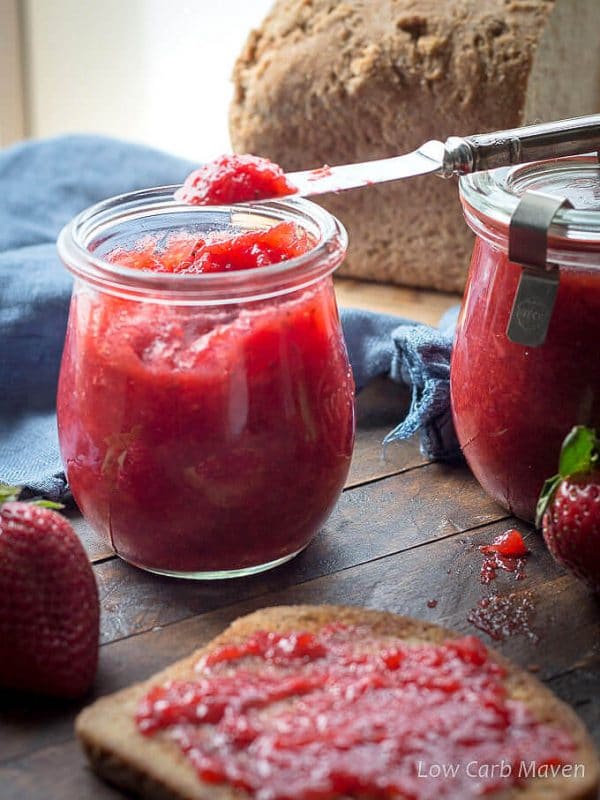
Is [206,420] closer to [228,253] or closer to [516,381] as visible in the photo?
[228,253]

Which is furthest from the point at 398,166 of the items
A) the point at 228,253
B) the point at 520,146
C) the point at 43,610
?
the point at 43,610

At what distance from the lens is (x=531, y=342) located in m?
1.54

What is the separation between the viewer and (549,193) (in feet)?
5.42

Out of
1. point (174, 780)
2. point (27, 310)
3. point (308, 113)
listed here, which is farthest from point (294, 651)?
point (308, 113)

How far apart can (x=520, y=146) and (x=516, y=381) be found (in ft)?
1.10

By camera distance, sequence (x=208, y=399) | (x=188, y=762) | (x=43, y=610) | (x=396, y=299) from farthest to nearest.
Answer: (x=396, y=299)
(x=208, y=399)
(x=43, y=610)
(x=188, y=762)

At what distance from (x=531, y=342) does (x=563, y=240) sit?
0.14 metres

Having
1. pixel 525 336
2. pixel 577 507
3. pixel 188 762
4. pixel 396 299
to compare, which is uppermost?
pixel 525 336

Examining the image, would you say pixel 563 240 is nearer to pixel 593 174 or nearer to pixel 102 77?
pixel 593 174

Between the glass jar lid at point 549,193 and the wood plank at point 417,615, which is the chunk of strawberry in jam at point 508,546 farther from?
the glass jar lid at point 549,193

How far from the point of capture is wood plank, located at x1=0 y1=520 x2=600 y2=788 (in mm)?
1317

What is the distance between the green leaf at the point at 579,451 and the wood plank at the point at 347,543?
32 centimetres

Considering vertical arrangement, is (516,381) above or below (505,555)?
above

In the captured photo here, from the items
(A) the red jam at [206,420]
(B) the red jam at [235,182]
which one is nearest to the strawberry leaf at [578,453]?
(A) the red jam at [206,420]
